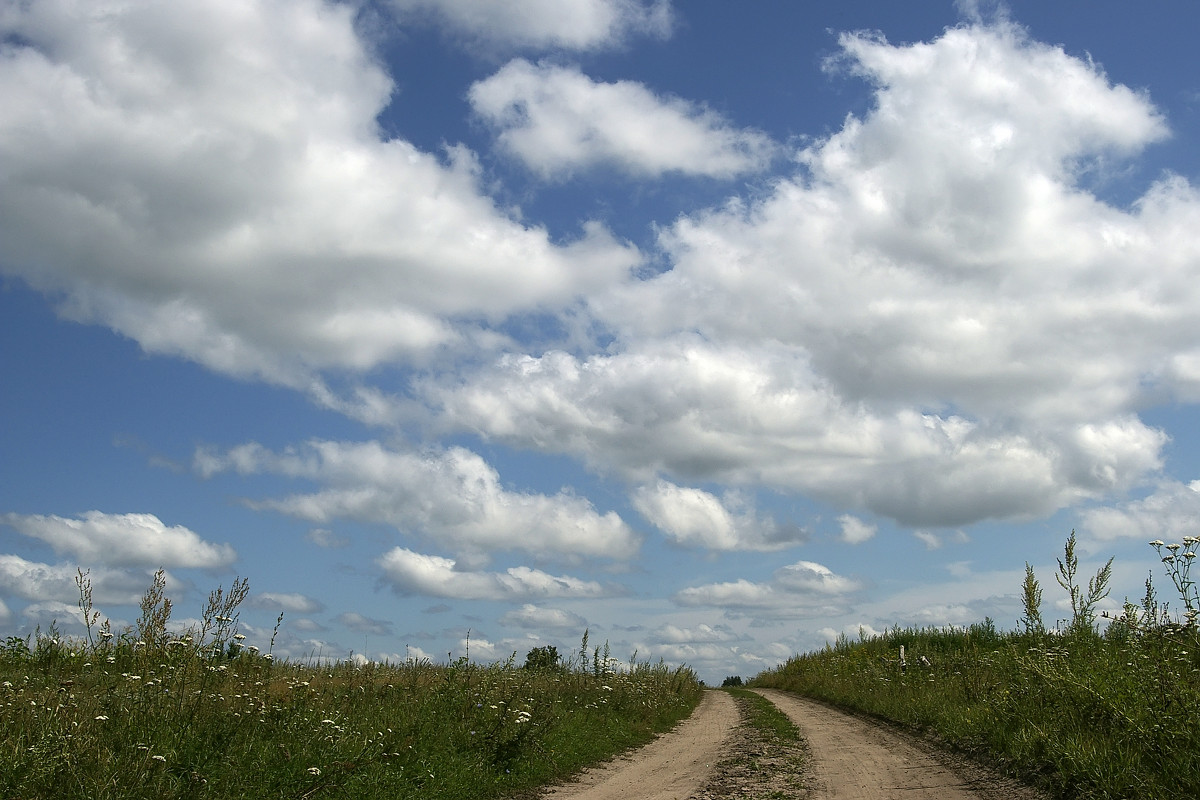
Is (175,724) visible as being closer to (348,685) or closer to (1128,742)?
(348,685)

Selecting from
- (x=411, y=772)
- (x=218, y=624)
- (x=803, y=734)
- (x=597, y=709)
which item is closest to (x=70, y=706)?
(x=218, y=624)

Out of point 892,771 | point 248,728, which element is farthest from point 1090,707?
point 248,728

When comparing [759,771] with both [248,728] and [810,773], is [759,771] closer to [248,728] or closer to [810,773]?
[810,773]

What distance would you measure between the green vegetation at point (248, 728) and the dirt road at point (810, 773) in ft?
2.74

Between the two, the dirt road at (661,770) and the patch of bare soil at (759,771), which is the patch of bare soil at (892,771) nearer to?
the patch of bare soil at (759,771)

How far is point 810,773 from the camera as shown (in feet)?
34.4

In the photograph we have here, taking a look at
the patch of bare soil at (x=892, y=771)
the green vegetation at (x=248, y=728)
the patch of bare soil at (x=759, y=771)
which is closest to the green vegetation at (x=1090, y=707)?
the patch of bare soil at (x=892, y=771)

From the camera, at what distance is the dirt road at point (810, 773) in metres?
9.17

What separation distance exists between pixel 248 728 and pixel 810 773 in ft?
23.6

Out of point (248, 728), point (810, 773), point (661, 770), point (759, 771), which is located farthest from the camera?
point (661, 770)

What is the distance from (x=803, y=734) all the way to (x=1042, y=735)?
603 centimetres

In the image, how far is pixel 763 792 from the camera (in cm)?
920

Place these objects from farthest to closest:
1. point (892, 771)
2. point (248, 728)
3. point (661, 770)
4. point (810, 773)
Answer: point (661, 770), point (892, 771), point (810, 773), point (248, 728)

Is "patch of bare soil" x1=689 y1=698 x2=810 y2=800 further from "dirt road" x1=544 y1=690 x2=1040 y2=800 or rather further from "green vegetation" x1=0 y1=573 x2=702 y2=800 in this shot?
"green vegetation" x1=0 y1=573 x2=702 y2=800
